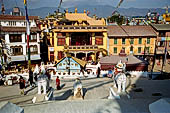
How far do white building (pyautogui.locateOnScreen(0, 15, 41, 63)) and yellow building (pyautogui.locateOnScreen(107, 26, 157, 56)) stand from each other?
1599cm

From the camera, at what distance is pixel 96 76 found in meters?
23.2

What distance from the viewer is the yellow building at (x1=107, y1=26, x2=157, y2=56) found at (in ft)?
118

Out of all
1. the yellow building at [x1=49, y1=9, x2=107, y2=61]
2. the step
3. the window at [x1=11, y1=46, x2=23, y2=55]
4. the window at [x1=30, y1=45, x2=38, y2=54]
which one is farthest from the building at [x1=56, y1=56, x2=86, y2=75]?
the step

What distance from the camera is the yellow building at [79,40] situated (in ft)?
112

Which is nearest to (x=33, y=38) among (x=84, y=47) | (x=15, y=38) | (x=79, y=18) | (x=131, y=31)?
→ (x=15, y=38)

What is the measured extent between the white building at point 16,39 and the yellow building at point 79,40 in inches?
152

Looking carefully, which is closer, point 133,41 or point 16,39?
point 16,39

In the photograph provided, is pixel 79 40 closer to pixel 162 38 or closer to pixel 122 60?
pixel 122 60

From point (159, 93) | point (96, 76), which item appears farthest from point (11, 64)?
point (159, 93)

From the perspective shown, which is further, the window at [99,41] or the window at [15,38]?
the window at [99,41]

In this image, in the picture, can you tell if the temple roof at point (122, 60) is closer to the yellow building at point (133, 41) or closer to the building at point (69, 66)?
the building at point (69, 66)

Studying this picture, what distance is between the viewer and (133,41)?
120 ft

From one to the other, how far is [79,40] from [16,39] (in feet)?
42.1

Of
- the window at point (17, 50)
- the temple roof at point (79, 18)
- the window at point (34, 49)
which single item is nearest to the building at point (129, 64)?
the window at point (34, 49)
